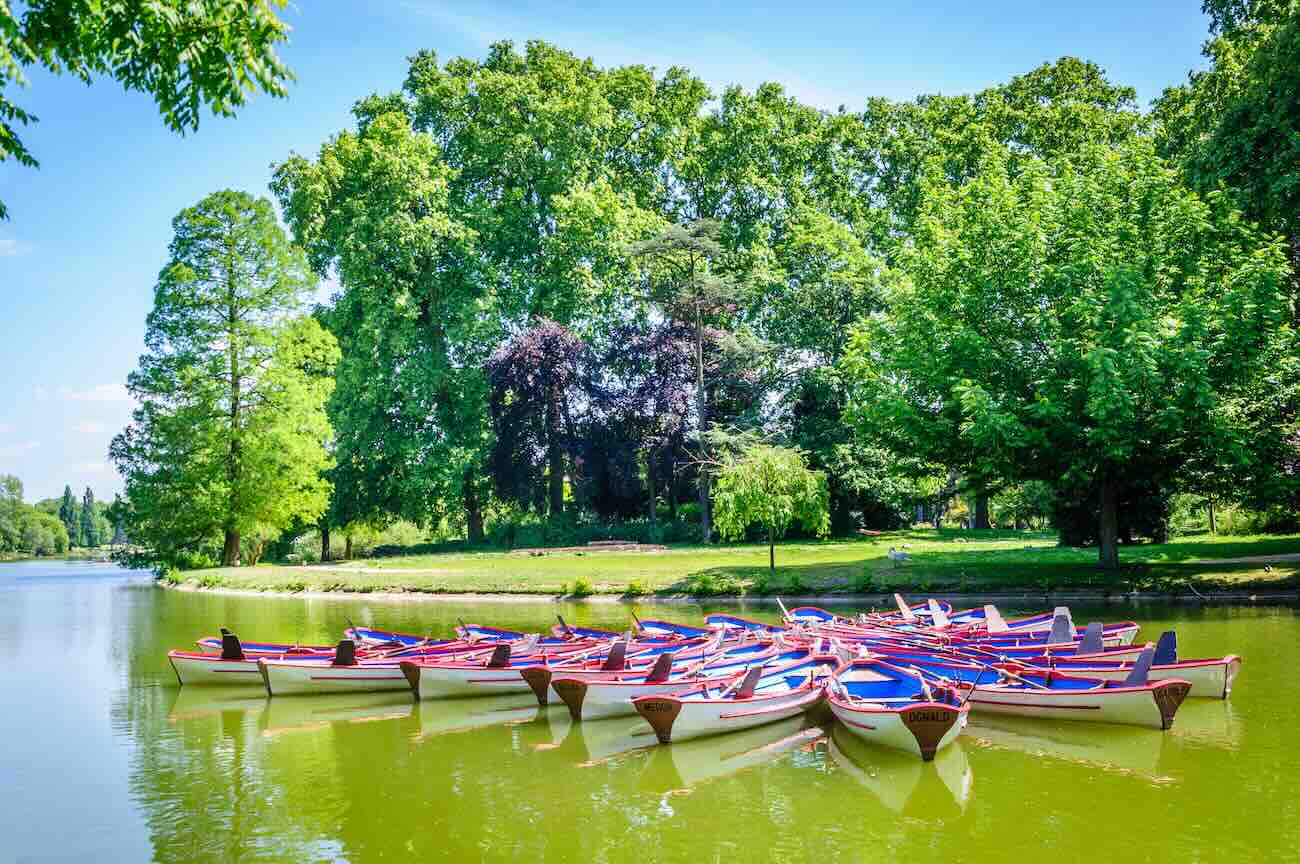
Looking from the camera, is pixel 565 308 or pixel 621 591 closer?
pixel 621 591

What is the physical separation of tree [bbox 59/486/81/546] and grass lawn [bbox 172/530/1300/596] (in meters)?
123

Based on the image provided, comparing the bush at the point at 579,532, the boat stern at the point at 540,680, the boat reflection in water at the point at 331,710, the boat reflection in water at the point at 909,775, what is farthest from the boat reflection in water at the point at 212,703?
the bush at the point at 579,532

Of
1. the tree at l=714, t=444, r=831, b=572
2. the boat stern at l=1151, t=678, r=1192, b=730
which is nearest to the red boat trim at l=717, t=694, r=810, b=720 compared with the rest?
the boat stern at l=1151, t=678, r=1192, b=730

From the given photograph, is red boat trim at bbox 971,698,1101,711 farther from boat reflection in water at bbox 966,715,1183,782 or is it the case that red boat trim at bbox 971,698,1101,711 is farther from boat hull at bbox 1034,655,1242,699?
boat hull at bbox 1034,655,1242,699

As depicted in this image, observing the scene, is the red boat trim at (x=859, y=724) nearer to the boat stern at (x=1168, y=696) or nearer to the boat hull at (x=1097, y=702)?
the boat hull at (x=1097, y=702)

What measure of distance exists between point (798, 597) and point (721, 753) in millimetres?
14442

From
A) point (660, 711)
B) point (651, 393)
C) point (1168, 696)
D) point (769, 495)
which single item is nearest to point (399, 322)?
point (651, 393)

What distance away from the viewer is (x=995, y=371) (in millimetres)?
26672

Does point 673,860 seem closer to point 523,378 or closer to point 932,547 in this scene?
point 932,547

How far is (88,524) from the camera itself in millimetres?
146875

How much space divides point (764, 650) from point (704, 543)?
1034 inches

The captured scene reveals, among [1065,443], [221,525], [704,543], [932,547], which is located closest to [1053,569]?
[1065,443]

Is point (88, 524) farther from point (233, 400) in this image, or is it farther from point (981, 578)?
point (981, 578)

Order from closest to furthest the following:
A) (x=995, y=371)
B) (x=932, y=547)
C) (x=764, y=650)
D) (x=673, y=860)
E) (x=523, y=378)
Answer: (x=673, y=860), (x=764, y=650), (x=995, y=371), (x=932, y=547), (x=523, y=378)
